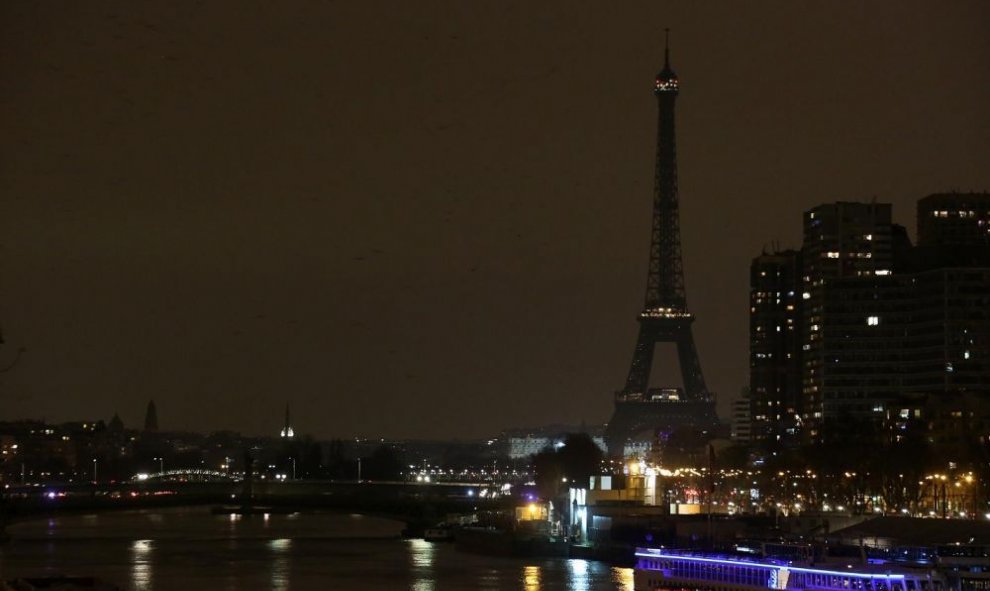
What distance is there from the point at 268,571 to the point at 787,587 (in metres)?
30.0

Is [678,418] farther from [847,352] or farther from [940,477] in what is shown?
[940,477]

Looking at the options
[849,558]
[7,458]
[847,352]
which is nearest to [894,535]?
[849,558]

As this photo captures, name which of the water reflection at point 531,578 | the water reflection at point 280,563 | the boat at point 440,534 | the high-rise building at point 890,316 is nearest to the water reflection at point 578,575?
the water reflection at point 531,578

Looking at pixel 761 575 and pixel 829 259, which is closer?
pixel 761 575

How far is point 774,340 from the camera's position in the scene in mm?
191625

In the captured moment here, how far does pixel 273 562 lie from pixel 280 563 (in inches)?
31.5

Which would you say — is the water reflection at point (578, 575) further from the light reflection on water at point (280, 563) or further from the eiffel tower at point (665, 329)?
the eiffel tower at point (665, 329)

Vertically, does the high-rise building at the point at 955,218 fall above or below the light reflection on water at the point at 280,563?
above

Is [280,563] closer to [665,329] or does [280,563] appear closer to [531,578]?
[531,578]

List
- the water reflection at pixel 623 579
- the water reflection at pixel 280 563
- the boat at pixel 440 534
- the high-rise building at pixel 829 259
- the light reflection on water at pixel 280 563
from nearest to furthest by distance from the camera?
the water reflection at pixel 623 579, the water reflection at pixel 280 563, the light reflection on water at pixel 280 563, the boat at pixel 440 534, the high-rise building at pixel 829 259

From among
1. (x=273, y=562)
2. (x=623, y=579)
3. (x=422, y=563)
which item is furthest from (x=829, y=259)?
(x=623, y=579)

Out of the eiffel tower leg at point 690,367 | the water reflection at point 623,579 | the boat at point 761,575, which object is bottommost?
the water reflection at point 623,579

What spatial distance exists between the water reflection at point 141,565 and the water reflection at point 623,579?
55.9ft

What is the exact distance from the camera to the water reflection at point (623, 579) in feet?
206
